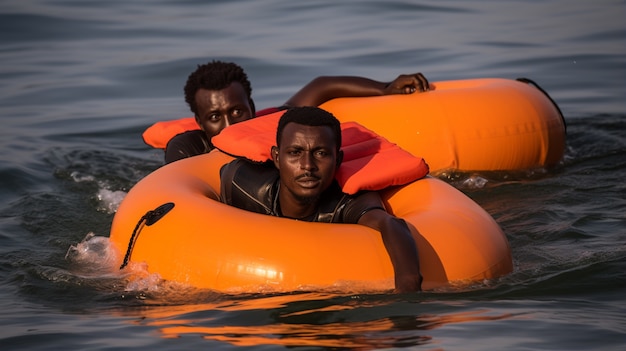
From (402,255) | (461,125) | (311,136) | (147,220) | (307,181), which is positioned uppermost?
(461,125)

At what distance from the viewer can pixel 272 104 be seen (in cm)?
1113

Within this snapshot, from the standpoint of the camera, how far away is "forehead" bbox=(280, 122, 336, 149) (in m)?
5.41

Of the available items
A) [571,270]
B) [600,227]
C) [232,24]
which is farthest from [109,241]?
[232,24]

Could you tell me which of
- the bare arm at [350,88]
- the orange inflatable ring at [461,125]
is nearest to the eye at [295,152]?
the orange inflatable ring at [461,125]

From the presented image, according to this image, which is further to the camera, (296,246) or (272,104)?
(272,104)

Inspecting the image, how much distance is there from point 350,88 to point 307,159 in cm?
288

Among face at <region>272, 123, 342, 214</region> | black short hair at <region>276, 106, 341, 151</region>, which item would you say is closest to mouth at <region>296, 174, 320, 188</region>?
face at <region>272, 123, 342, 214</region>

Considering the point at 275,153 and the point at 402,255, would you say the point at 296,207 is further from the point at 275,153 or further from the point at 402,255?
the point at 402,255

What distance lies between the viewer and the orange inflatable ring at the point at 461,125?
7.94 meters

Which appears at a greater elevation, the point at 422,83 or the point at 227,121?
the point at 422,83

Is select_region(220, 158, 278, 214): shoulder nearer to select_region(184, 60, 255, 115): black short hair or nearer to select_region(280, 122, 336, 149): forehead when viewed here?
select_region(280, 122, 336, 149): forehead

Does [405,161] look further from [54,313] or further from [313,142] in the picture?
[54,313]

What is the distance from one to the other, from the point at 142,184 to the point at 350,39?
8.29m

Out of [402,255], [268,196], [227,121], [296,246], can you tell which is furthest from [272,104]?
[402,255]
